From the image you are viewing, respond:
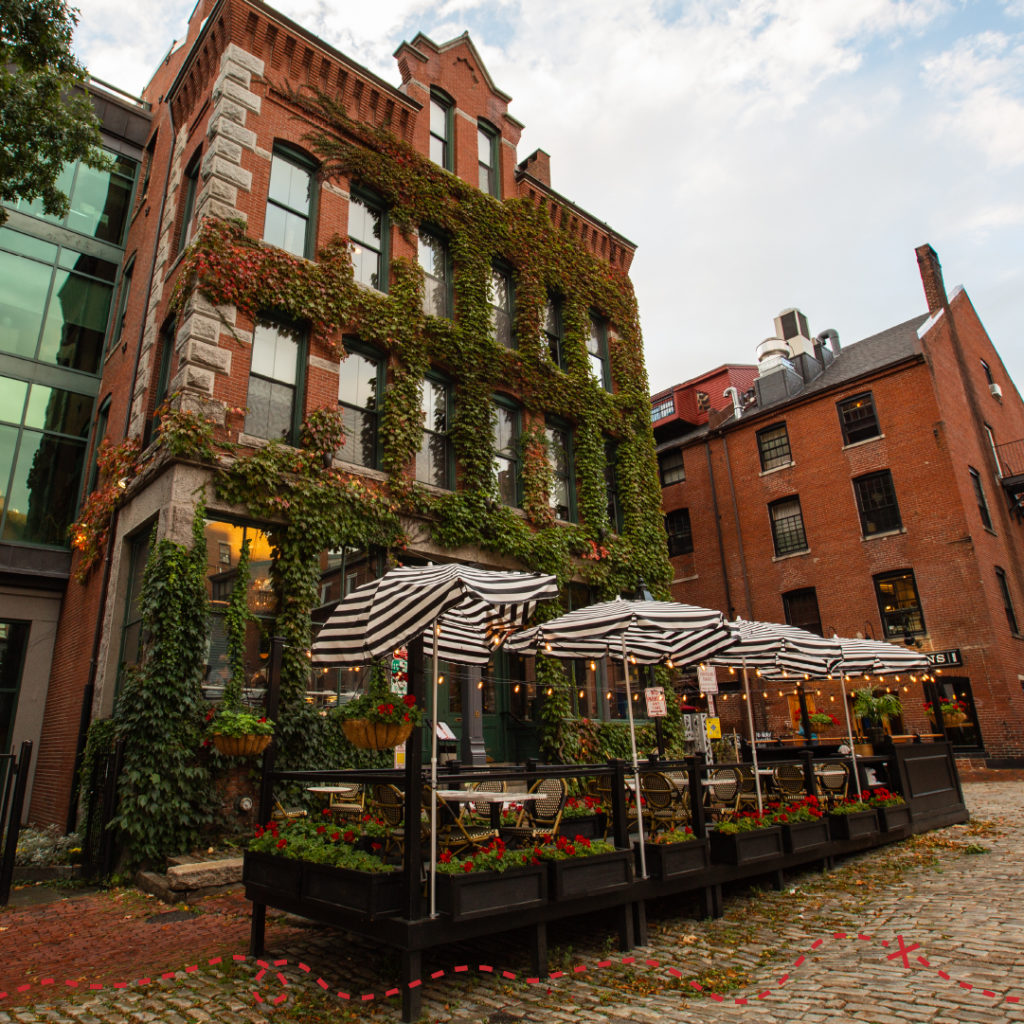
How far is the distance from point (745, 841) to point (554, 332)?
13446 millimetres

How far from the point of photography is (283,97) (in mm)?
13812

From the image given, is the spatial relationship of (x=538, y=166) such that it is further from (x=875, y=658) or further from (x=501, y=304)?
(x=875, y=658)

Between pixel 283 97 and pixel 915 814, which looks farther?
pixel 283 97

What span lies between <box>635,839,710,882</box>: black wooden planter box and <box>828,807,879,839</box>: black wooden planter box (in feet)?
9.21

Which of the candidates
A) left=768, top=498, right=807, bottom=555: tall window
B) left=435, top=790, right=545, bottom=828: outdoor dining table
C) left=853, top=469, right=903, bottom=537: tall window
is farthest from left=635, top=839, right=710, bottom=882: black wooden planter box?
left=768, top=498, right=807, bottom=555: tall window

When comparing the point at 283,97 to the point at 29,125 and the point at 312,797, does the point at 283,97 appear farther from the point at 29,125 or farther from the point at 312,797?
the point at 312,797

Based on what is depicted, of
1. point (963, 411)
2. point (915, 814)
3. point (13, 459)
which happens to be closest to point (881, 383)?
point (963, 411)

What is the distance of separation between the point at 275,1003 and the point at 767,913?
15.1 feet

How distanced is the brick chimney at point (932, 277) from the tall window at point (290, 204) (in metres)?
23.1

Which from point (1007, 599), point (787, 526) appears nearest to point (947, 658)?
point (1007, 599)

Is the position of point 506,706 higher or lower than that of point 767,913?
higher

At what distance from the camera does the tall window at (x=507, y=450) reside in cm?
1539

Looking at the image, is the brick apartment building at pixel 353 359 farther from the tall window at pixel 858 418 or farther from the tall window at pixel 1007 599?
the tall window at pixel 1007 599

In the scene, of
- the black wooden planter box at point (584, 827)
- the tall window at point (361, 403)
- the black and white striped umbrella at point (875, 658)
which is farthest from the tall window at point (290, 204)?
the black and white striped umbrella at point (875, 658)
